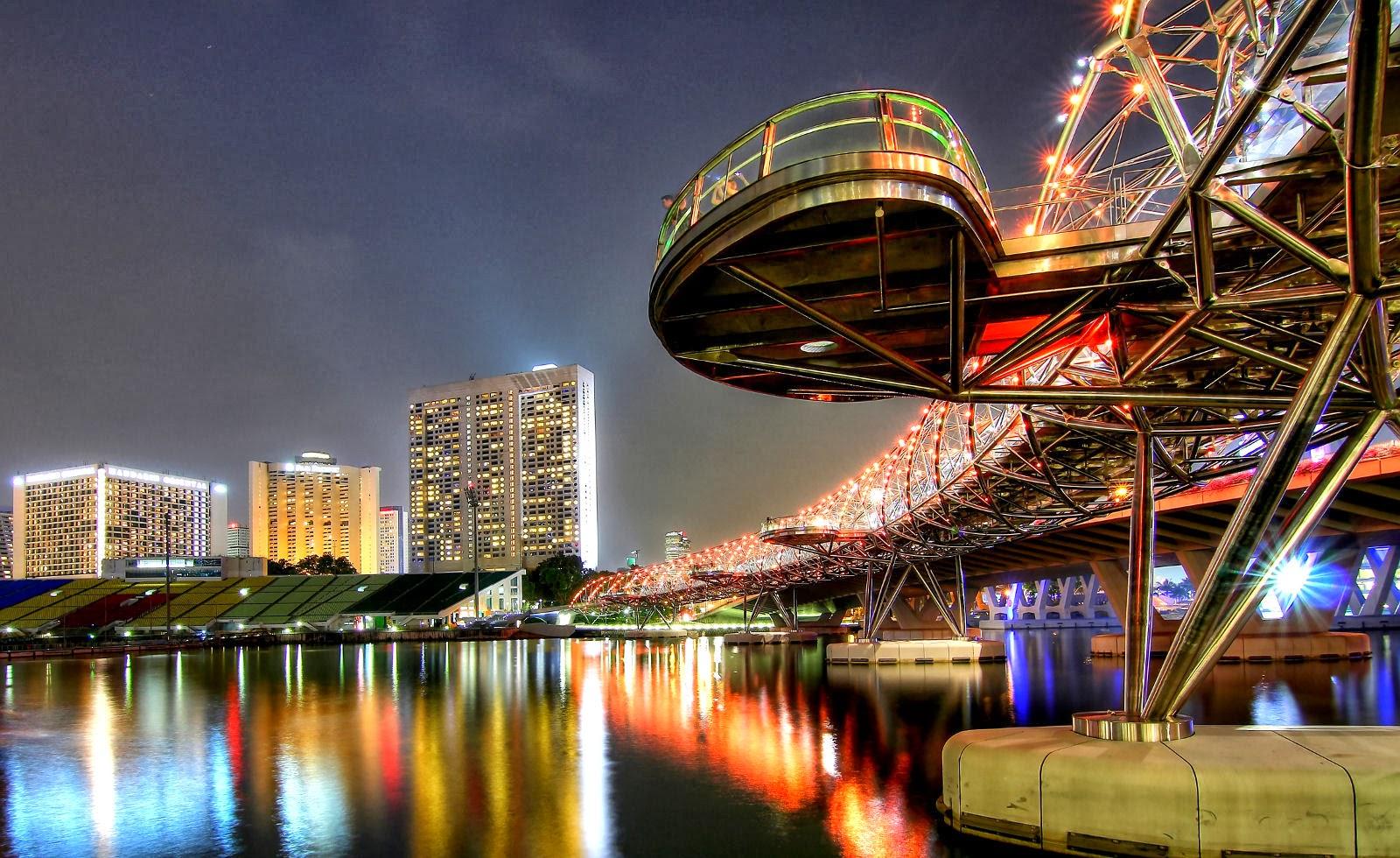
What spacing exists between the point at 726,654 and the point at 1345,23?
63.2 meters

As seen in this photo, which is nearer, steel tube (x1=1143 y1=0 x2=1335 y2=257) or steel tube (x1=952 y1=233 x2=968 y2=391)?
steel tube (x1=1143 y1=0 x2=1335 y2=257)

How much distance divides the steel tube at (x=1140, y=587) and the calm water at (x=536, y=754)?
12.6ft

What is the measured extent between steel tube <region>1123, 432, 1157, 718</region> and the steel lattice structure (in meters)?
0.05

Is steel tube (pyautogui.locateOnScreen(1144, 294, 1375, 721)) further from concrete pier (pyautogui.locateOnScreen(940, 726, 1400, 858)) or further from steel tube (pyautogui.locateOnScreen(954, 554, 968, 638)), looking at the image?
steel tube (pyautogui.locateOnScreen(954, 554, 968, 638))

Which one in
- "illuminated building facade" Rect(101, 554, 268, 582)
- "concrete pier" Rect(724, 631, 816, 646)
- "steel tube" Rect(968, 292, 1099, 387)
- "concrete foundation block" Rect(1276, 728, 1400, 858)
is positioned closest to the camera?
"concrete foundation block" Rect(1276, 728, 1400, 858)

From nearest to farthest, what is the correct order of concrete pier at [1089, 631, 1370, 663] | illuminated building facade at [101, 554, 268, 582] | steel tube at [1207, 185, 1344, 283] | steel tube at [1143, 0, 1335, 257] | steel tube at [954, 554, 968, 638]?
steel tube at [1143, 0, 1335, 257], steel tube at [1207, 185, 1344, 283], concrete pier at [1089, 631, 1370, 663], steel tube at [954, 554, 968, 638], illuminated building facade at [101, 554, 268, 582]

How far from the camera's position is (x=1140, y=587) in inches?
627

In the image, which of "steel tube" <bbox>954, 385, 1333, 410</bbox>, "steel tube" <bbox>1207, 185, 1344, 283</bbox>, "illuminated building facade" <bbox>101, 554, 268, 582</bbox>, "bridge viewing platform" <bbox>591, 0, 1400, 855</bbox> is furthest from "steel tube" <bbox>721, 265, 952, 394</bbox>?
"illuminated building facade" <bbox>101, 554, 268, 582</bbox>

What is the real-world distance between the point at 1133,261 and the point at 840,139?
4623 mm

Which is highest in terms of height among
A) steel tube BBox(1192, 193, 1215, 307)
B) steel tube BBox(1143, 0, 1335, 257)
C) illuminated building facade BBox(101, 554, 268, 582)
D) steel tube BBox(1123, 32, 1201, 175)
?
steel tube BBox(1123, 32, 1201, 175)

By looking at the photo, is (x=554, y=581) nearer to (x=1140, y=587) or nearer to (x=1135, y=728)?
(x=1140, y=587)

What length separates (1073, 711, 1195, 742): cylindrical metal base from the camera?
14.1 meters

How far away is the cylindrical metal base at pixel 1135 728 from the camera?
1406 cm

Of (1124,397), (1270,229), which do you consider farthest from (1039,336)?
(1270,229)
